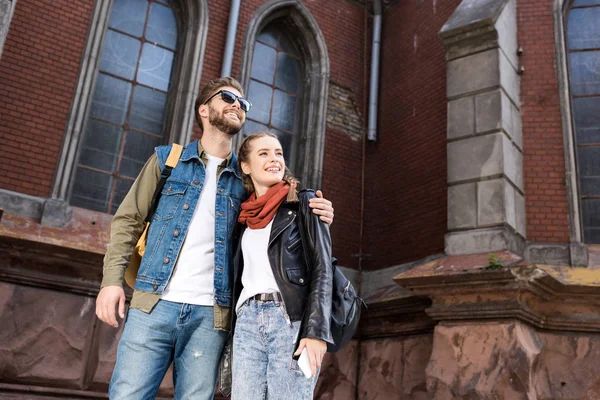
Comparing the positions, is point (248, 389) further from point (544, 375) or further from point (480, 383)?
point (544, 375)

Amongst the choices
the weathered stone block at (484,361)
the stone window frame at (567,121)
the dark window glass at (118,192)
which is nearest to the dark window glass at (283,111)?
the dark window glass at (118,192)

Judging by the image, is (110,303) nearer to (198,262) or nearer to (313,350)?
(198,262)

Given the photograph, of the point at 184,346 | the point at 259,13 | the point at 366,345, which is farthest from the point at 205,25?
the point at 184,346

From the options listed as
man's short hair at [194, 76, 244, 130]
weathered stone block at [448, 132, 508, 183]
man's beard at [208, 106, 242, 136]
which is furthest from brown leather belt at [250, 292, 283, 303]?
A: weathered stone block at [448, 132, 508, 183]

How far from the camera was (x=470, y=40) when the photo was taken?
268 inches

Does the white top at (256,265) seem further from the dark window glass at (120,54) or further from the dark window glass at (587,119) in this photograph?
the dark window glass at (587,119)

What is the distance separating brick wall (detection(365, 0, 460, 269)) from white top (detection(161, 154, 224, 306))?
5.08 m

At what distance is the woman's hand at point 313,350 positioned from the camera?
217 cm

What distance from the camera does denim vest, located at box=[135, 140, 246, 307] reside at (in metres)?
2.48

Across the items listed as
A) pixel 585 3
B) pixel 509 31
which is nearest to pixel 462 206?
pixel 509 31

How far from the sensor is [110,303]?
235 cm

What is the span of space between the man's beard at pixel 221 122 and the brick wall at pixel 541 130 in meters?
4.80

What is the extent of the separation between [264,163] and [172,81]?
573cm

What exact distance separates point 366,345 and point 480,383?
2133 millimetres
